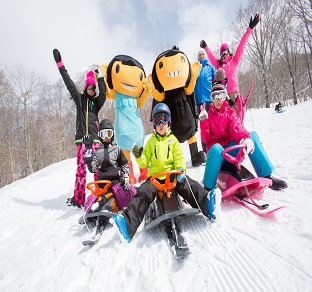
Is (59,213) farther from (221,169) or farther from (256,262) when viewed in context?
(256,262)

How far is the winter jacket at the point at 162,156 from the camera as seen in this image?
96.4 inches

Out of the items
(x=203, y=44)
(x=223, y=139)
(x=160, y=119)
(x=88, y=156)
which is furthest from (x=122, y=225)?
(x=203, y=44)

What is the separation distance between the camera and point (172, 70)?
3365 mm

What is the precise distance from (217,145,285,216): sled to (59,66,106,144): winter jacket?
2052 millimetres

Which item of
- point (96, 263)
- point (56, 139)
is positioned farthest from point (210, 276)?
point (56, 139)

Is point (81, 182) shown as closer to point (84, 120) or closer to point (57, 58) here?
point (84, 120)

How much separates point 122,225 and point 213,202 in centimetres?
89

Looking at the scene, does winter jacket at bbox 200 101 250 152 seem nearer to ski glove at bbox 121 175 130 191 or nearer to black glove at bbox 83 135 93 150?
ski glove at bbox 121 175 130 191

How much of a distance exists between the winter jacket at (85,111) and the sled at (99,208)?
1.02 m

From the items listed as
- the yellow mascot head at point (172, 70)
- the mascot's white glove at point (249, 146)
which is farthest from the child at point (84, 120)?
the mascot's white glove at point (249, 146)

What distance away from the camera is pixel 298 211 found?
71.6 inches

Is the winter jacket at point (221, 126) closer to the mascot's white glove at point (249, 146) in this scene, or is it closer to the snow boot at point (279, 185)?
the mascot's white glove at point (249, 146)

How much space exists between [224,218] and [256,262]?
61 cm

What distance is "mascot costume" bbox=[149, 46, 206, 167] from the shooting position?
133 inches
